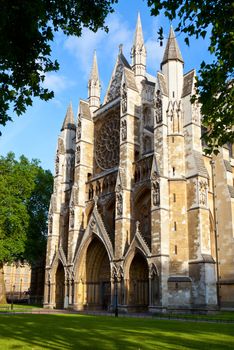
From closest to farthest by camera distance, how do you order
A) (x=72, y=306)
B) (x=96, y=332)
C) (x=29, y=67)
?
(x=29, y=67)
(x=96, y=332)
(x=72, y=306)

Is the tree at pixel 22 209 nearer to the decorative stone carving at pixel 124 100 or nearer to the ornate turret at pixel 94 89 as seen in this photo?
the ornate turret at pixel 94 89

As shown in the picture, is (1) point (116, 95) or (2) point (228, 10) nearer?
(2) point (228, 10)

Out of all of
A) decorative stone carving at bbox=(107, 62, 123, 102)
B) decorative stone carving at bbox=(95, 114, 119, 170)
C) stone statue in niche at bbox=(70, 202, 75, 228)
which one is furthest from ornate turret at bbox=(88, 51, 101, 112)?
stone statue in niche at bbox=(70, 202, 75, 228)

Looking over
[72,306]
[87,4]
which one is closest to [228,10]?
[87,4]

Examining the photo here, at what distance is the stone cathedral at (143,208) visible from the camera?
29500mm

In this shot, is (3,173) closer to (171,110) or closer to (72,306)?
(72,306)

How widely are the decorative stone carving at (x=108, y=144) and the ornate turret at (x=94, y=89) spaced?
5.01m

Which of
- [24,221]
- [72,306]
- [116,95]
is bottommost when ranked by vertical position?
[72,306]

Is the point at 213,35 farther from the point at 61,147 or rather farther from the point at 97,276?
the point at 61,147

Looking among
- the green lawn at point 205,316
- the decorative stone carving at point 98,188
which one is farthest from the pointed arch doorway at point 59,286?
the green lawn at point 205,316

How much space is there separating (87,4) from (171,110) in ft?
71.8

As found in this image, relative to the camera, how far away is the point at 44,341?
13.5 meters

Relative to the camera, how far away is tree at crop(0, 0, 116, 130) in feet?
33.3

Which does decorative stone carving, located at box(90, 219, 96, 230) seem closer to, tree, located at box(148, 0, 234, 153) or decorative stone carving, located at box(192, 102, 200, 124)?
decorative stone carving, located at box(192, 102, 200, 124)
